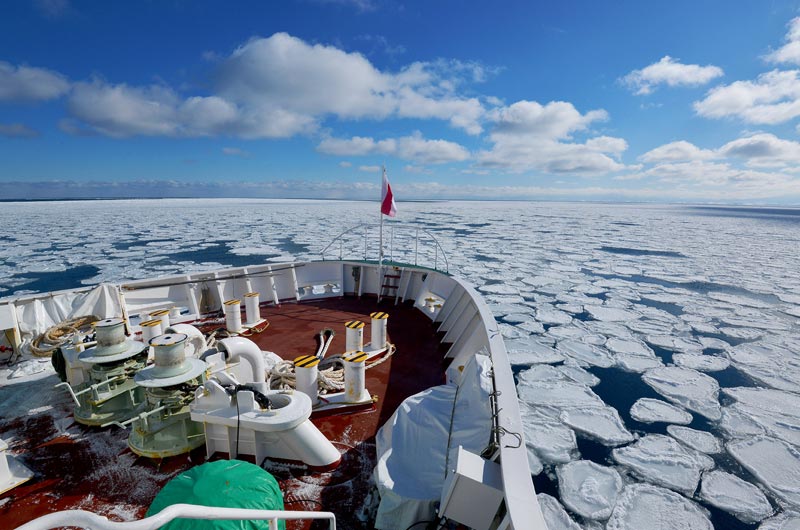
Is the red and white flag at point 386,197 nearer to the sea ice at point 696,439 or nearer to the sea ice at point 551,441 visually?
the sea ice at point 551,441

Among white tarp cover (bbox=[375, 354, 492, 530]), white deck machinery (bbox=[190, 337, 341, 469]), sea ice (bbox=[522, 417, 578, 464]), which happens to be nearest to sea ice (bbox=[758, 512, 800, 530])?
sea ice (bbox=[522, 417, 578, 464])

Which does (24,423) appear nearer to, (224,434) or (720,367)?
(224,434)

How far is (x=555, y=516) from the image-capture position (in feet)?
11.7

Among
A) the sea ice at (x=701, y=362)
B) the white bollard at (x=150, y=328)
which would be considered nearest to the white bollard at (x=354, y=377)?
the white bollard at (x=150, y=328)

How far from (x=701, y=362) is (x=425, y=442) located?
6.95 meters

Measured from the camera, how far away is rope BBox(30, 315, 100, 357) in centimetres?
461

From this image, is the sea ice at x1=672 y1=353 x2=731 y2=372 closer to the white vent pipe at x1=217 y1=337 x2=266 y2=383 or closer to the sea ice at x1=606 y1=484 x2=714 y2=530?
the sea ice at x1=606 y1=484 x2=714 y2=530

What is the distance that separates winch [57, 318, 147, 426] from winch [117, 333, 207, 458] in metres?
0.47

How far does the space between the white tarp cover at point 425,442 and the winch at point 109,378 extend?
2.43 m

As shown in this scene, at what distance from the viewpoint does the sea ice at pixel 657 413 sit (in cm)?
519

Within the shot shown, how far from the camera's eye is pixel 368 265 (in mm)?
7484

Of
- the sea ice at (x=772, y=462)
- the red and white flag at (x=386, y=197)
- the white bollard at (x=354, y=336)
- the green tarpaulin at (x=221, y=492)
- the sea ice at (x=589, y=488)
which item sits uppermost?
the red and white flag at (x=386, y=197)

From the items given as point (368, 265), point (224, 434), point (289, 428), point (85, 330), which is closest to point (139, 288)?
point (85, 330)

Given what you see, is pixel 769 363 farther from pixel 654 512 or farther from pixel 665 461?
pixel 654 512
